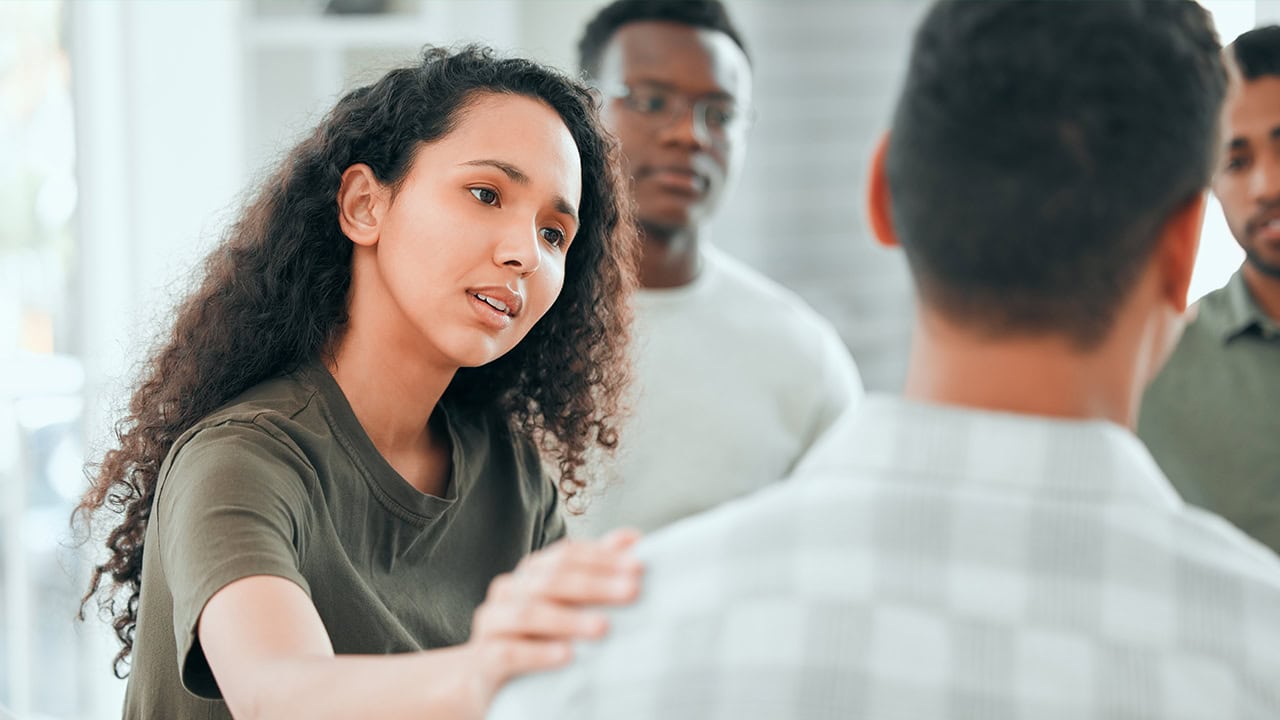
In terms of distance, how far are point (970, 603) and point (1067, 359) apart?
0.18 m

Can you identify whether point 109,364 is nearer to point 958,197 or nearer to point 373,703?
point 373,703

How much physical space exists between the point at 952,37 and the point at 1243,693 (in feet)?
1.43

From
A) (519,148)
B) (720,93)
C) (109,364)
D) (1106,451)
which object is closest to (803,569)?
(1106,451)

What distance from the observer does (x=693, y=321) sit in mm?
2266

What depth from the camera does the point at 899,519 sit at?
0.79m

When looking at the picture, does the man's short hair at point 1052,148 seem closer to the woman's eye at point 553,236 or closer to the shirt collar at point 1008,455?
the shirt collar at point 1008,455

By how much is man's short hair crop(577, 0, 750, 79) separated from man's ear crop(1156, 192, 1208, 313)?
1616 millimetres

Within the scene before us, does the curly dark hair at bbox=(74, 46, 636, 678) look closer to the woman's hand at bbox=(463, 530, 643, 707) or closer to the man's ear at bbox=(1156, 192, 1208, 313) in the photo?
the woman's hand at bbox=(463, 530, 643, 707)

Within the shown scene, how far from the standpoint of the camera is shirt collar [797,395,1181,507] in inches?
31.8

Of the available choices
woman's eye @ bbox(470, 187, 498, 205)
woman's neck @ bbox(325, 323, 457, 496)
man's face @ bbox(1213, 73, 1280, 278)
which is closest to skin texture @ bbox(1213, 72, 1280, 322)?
man's face @ bbox(1213, 73, 1280, 278)

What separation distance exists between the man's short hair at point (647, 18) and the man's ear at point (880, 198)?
4.90 ft

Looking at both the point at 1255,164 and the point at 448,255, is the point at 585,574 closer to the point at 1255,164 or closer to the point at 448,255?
the point at 448,255

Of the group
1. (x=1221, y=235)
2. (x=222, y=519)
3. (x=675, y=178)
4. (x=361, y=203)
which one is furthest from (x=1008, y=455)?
(x=1221, y=235)

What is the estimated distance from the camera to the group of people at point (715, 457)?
784 mm
